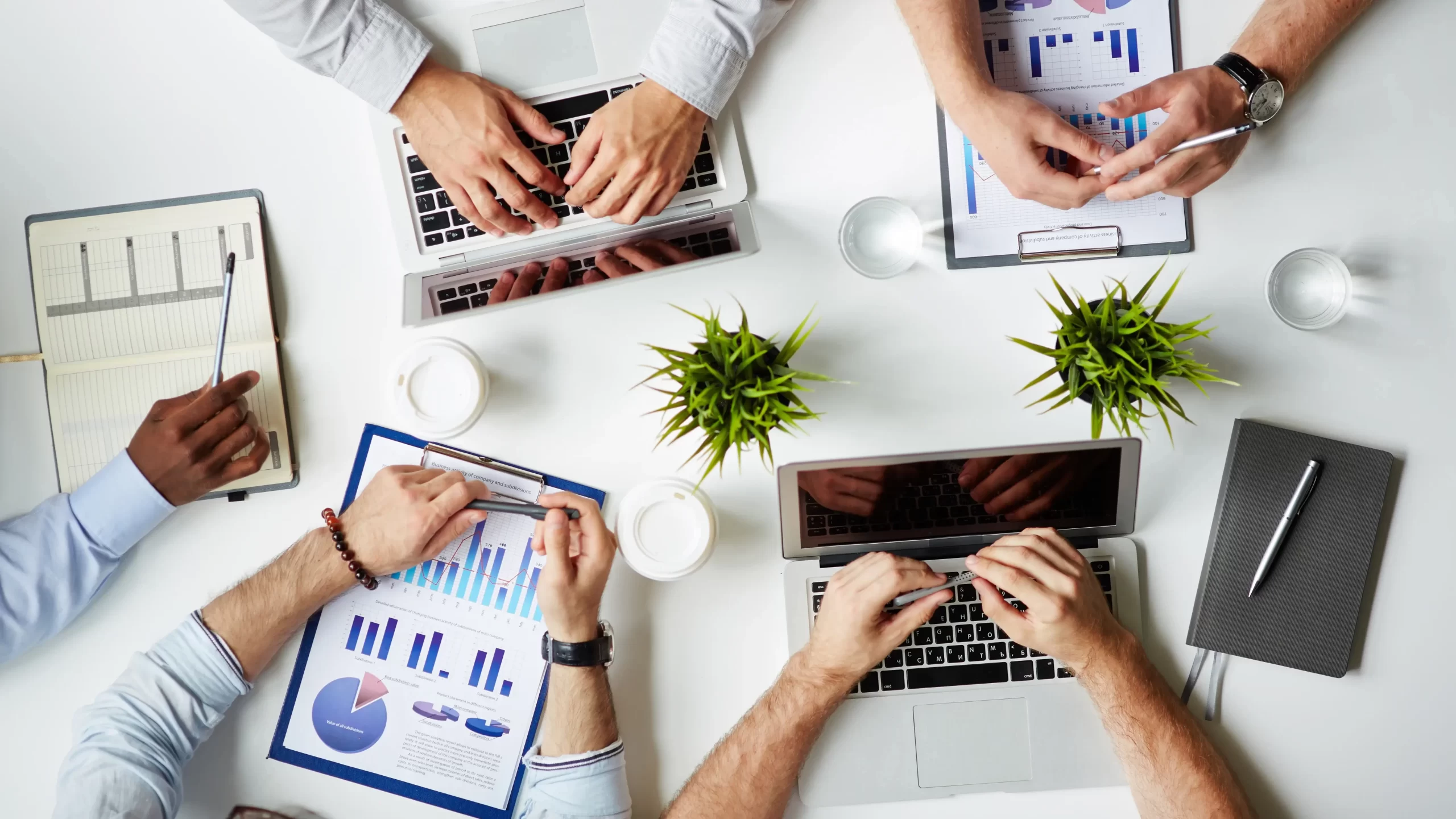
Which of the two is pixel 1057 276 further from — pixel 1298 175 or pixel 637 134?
pixel 637 134

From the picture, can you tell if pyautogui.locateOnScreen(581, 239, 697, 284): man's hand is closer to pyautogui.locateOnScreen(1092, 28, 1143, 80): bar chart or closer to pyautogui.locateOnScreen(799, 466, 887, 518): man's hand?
pyautogui.locateOnScreen(799, 466, 887, 518): man's hand

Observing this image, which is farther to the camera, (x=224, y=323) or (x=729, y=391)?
(x=224, y=323)

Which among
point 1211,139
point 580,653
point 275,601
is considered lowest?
point 580,653

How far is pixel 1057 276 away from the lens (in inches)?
50.5

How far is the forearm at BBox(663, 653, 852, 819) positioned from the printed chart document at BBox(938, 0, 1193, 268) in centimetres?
64

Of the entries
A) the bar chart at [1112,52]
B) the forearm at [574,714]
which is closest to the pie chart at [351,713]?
the forearm at [574,714]

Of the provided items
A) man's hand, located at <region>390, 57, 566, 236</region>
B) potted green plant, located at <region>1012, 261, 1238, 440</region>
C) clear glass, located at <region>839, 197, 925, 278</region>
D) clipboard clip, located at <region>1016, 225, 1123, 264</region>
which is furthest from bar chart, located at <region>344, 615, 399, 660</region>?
clipboard clip, located at <region>1016, 225, 1123, 264</region>

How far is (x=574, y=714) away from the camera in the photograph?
1210 mm

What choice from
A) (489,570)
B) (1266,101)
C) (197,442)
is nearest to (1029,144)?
(1266,101)

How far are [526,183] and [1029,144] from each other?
2.32ft

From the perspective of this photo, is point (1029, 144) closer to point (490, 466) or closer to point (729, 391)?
→ point (729, 391)

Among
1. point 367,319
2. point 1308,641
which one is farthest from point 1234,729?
point 367,319

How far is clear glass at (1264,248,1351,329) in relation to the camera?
4.15 ft

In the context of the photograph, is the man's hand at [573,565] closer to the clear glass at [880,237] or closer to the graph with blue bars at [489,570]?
the graph with blue bars at [489,570]
